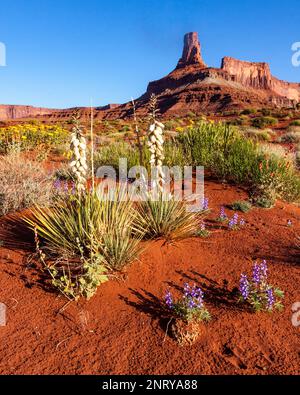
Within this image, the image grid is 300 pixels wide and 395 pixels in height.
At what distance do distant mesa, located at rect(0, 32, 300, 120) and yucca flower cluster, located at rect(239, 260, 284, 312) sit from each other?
42307 millimetres

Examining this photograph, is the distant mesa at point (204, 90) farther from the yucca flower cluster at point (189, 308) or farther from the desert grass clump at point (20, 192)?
the yucca flower cluster at point (189, 308)

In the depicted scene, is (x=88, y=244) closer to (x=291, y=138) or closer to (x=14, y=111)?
(x=291, y=138)

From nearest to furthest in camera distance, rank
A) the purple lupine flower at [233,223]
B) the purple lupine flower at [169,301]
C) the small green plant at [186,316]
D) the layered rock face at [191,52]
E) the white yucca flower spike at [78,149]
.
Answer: the small green plant at [186,316] → the purple lupine flower at [169,301] → the white yucca flower spike at [78,149] → the purple lupine flower at [233,223] → the layered rock face at [191,52]

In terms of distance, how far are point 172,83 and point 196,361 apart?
118943 millimetres

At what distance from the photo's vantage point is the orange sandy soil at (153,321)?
287cm

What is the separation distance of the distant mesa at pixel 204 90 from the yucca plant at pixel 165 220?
41100mm

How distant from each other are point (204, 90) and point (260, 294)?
87.5 meters

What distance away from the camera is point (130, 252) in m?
3.98

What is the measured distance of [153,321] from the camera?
329cm

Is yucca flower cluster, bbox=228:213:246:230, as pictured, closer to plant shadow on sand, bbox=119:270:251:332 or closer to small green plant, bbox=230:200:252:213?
small green plant, bbox=230:200:252:213

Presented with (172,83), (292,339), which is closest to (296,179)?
(292,339)

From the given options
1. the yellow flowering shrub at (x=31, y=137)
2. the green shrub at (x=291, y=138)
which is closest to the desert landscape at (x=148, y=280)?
the yellow flowering shrub at (x=31, y=137)

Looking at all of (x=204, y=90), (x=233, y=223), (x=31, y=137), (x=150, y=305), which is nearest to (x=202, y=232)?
(x=233, y=223)
